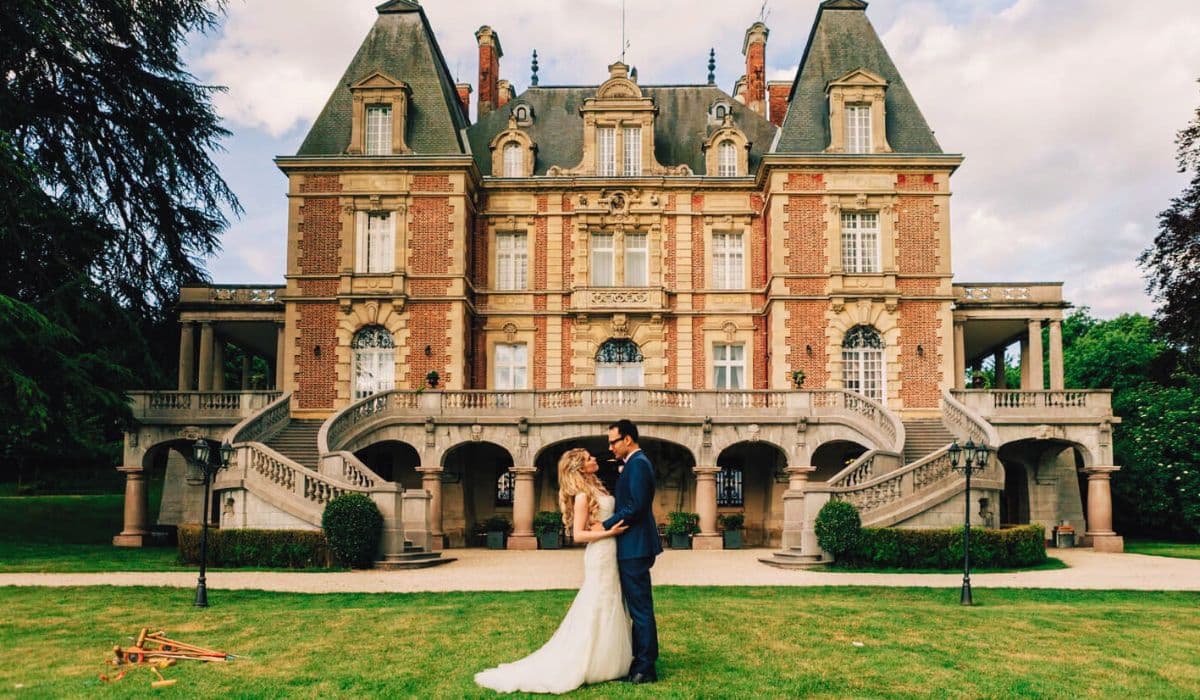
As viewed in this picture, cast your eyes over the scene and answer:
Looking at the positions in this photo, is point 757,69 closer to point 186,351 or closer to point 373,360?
point 373,360

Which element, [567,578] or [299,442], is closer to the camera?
[567,578]

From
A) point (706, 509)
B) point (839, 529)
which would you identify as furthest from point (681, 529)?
point (839, 529)

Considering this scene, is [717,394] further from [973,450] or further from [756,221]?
[973,450]

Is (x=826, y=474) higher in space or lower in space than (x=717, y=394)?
lower

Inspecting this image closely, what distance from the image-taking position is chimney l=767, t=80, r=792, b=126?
122 ft

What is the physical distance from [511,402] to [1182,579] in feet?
52.4

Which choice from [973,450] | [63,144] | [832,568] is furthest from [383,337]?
[973,450]

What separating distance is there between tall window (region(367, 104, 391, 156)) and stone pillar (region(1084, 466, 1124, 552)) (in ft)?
73.5

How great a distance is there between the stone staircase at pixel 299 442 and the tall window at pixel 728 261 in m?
13.0

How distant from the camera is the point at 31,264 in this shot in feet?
82.0

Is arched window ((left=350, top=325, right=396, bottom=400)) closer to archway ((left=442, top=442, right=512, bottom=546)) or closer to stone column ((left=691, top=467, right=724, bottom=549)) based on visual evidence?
archway ((left=442, top=442, right=512, bottom=546))

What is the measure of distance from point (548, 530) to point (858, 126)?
1542 centimetres

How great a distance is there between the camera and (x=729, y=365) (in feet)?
108

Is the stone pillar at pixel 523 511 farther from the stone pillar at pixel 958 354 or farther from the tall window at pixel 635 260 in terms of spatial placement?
the stone pillar at pixel 958 354
